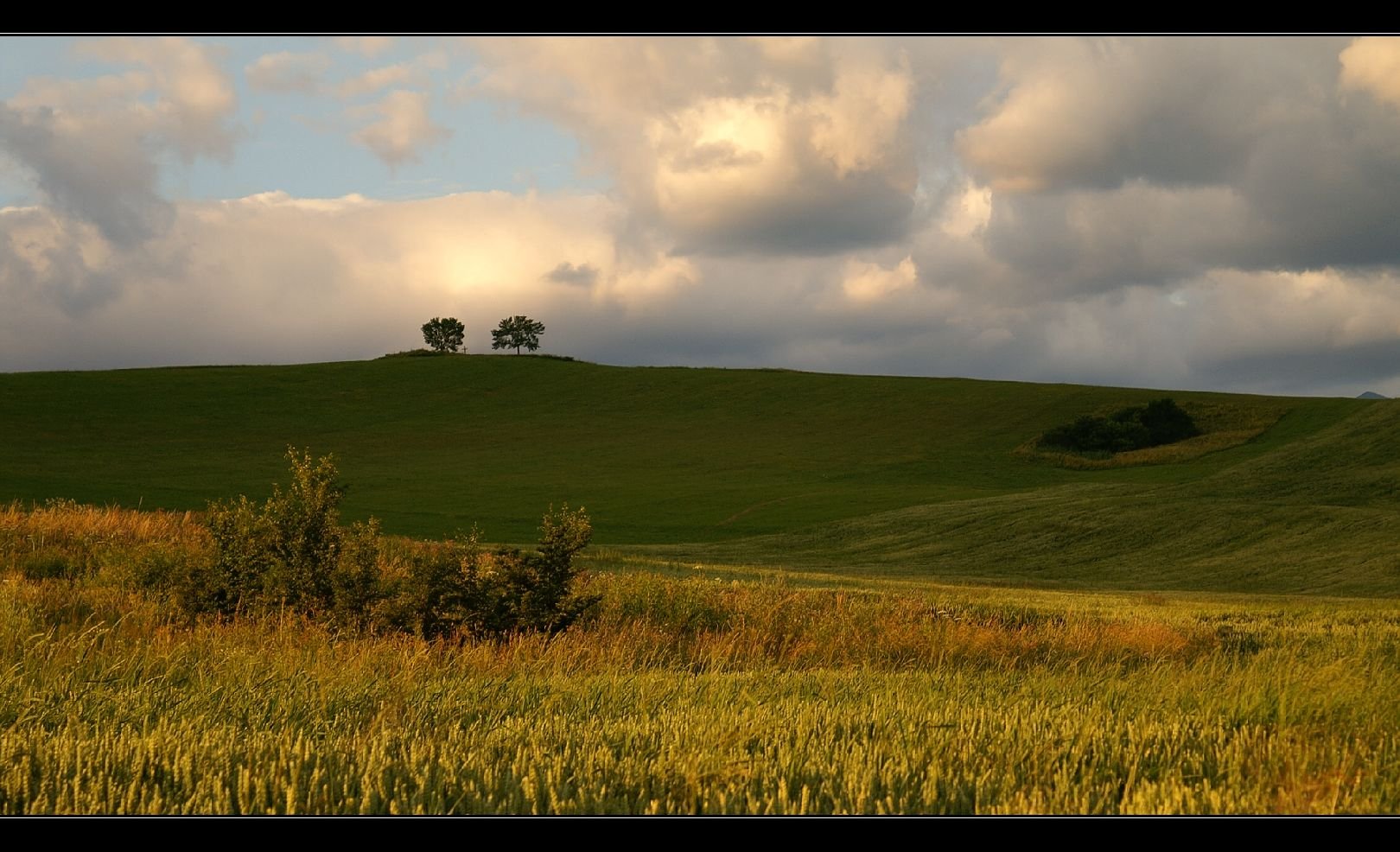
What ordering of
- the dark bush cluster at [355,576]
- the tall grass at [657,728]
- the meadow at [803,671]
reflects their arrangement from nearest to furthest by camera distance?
the tall grass at [657,728] → the meadow at [803,671] → the dark bush cluster at [355,576]

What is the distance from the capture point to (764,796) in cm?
481

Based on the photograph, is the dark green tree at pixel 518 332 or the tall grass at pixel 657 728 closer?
the tall grass at pixel 657 728

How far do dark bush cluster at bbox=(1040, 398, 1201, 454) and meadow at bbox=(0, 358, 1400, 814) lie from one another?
23312 millimetres

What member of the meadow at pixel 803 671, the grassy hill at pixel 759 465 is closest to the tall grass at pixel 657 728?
the meadow at pixel 803 671

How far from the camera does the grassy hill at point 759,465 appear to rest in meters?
35.5

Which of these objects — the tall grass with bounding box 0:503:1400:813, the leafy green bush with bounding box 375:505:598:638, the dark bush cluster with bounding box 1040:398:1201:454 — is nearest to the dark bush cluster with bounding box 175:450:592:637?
the leafy green bush with bounding box 375:505:598:638

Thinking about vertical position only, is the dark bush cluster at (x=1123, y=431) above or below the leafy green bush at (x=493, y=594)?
above

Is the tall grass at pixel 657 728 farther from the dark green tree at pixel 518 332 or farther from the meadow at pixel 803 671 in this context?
the dark green tree at pixel 518 332

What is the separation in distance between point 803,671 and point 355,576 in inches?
261

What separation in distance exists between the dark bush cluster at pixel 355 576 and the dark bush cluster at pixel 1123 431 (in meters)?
64.1

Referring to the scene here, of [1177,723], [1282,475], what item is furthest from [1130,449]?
[1177,723]

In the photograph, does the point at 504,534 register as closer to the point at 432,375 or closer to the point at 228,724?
the point at 228,724

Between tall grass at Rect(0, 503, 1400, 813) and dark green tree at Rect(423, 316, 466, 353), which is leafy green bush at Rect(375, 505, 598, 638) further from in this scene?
dark green tree at Rect(423, 316, 466, 353)

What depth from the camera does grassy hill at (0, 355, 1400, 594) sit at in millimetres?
35469
